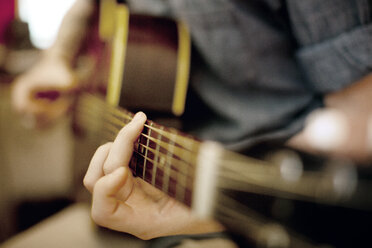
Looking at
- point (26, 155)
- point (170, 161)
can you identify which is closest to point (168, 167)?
point (170, 161)

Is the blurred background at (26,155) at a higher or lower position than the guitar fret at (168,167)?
lower

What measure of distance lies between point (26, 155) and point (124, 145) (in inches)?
34.3

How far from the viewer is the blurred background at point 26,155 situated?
2.42 ft

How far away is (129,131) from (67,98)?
45 cm

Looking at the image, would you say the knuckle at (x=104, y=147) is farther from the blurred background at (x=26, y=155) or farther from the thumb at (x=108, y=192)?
the blurred background at (x=26, y=155)

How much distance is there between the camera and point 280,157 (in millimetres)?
360

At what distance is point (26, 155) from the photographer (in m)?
0.88

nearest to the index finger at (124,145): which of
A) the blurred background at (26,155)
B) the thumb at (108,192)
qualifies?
the thumb at (108,192)

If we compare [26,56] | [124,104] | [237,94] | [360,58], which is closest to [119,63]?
[124,104]

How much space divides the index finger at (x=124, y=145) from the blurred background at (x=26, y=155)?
56 centimetres

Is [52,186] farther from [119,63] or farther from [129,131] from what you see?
[129,131]

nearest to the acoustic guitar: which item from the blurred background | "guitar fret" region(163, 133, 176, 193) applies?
"guitar fret" region(163, 133, 176, 193)

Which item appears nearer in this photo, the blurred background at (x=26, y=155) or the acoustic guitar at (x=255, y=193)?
the acoustic guitar at (x=255, y=193)

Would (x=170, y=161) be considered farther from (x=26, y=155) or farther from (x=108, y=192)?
(x=26, y=155)
